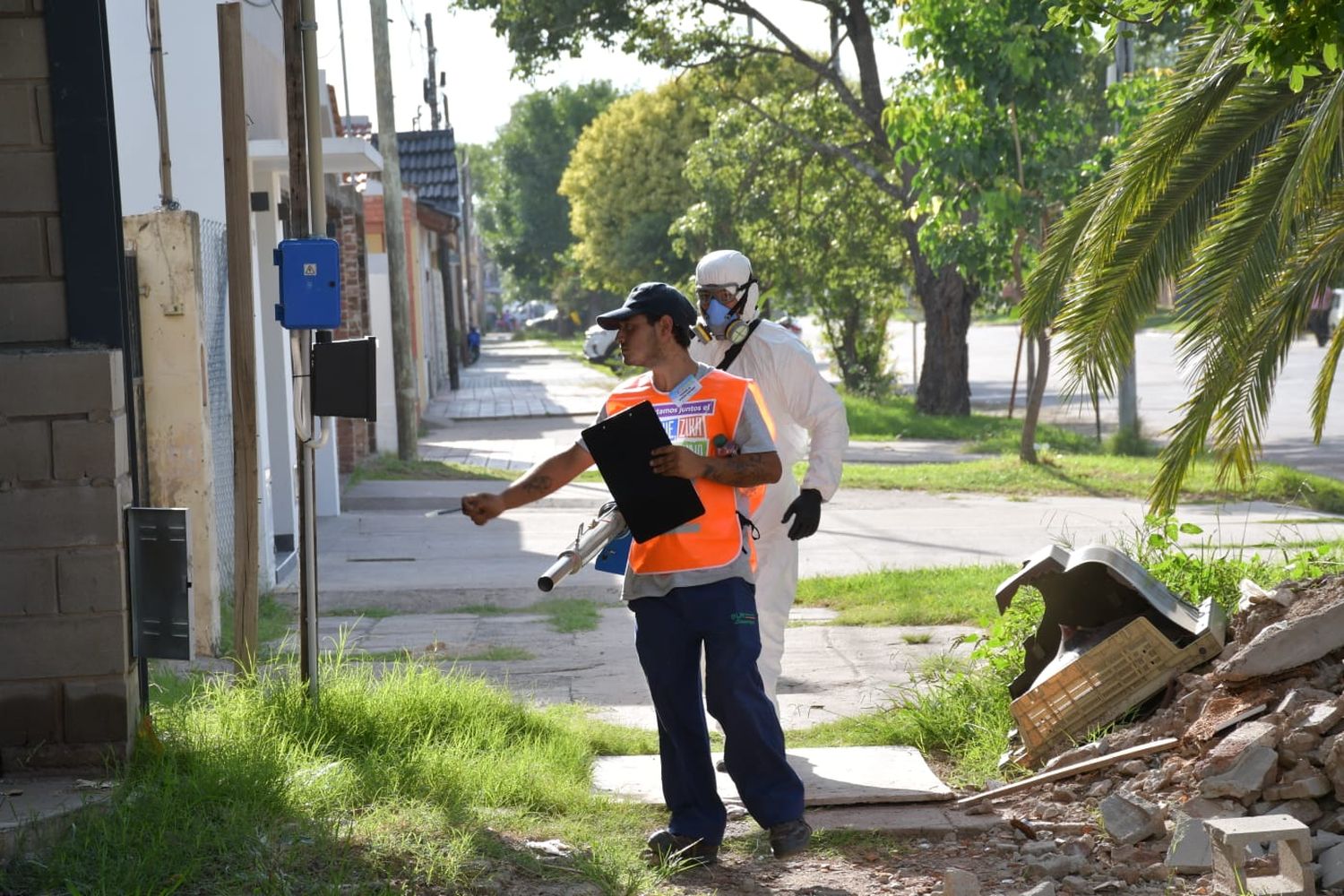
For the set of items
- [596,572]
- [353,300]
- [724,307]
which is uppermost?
[353,300]

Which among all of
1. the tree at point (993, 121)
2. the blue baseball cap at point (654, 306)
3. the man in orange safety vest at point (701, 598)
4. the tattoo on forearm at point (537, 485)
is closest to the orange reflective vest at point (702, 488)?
the man in orange safety vest at point (701, 598)

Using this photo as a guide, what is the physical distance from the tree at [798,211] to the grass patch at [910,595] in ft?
42.3

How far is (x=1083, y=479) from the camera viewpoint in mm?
14656

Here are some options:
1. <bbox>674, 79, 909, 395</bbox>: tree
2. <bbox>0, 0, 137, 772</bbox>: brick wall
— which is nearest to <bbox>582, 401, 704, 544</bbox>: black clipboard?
<bbox>0, 0, 137, 772</bbox>: brick wall

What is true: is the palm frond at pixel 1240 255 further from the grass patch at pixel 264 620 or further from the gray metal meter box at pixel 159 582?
the grass patch at pixel 264 620

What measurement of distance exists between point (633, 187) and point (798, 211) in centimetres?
1844

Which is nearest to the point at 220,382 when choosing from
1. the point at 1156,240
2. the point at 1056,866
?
the point at 1156,240

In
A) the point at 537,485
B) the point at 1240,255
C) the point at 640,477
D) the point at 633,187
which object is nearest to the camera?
the point at 640,477

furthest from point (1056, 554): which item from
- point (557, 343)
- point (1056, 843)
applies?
point (557, 343)

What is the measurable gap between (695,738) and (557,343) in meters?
61.2

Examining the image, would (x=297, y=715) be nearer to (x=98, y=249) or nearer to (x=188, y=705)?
(x=188, y=705)

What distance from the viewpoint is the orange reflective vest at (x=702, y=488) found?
4.59 metres

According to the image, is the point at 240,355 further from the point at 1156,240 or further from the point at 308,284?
the point at 1156,240

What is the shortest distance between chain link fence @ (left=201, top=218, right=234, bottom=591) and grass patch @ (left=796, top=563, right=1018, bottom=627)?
10.9ft
